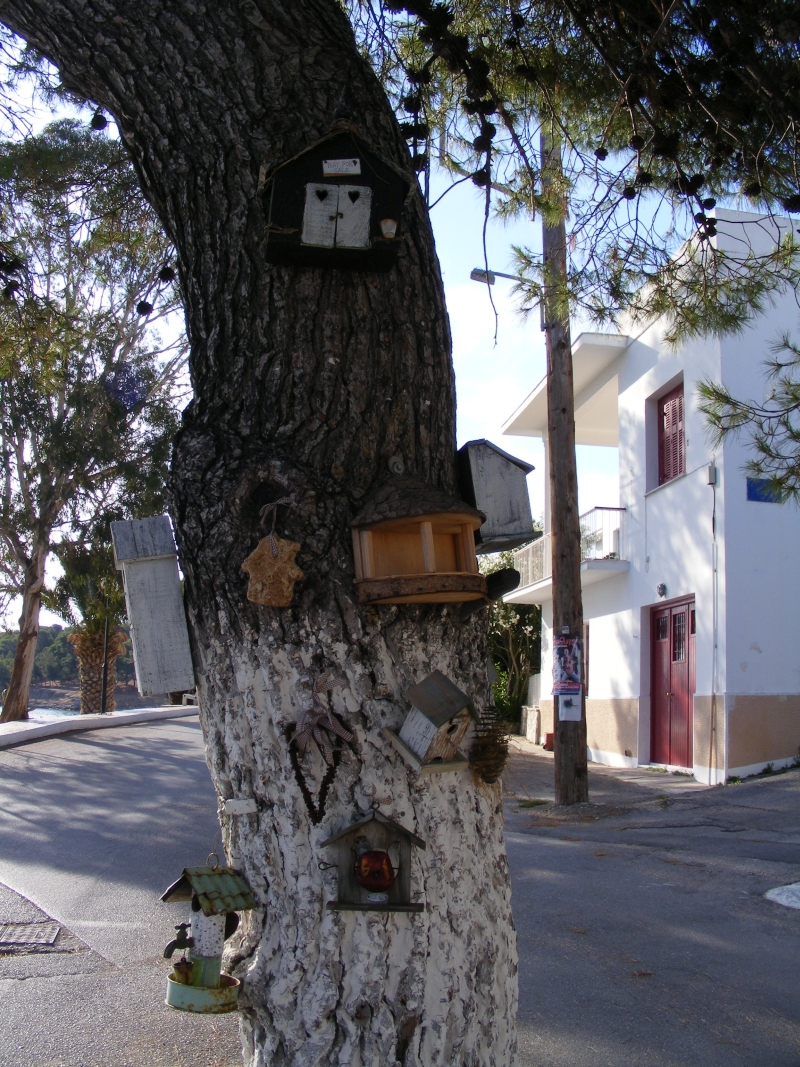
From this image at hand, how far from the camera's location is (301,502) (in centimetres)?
219

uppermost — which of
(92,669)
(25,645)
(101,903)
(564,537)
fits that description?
(564,537)

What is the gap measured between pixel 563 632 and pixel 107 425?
32.5 ft

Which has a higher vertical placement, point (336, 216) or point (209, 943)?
point (336, 216)

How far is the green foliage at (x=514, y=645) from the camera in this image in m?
20.8

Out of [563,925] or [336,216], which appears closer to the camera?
[336,216]

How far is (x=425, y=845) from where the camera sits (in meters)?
2.11

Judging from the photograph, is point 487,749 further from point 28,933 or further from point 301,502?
point 28,933

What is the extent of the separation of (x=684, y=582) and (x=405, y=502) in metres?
11.1

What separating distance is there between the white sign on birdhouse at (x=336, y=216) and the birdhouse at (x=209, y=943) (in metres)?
1.57

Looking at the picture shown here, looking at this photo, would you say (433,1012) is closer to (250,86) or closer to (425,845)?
(425,845)

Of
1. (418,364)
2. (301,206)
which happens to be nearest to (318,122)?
(301,206)

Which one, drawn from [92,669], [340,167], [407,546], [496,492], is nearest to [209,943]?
[407,546]

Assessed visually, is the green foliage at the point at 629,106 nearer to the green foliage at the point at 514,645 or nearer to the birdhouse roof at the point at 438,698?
the birdhouse roof at the point at 438,698

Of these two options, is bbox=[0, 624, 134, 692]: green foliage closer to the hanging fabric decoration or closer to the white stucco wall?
the white stucco wall
